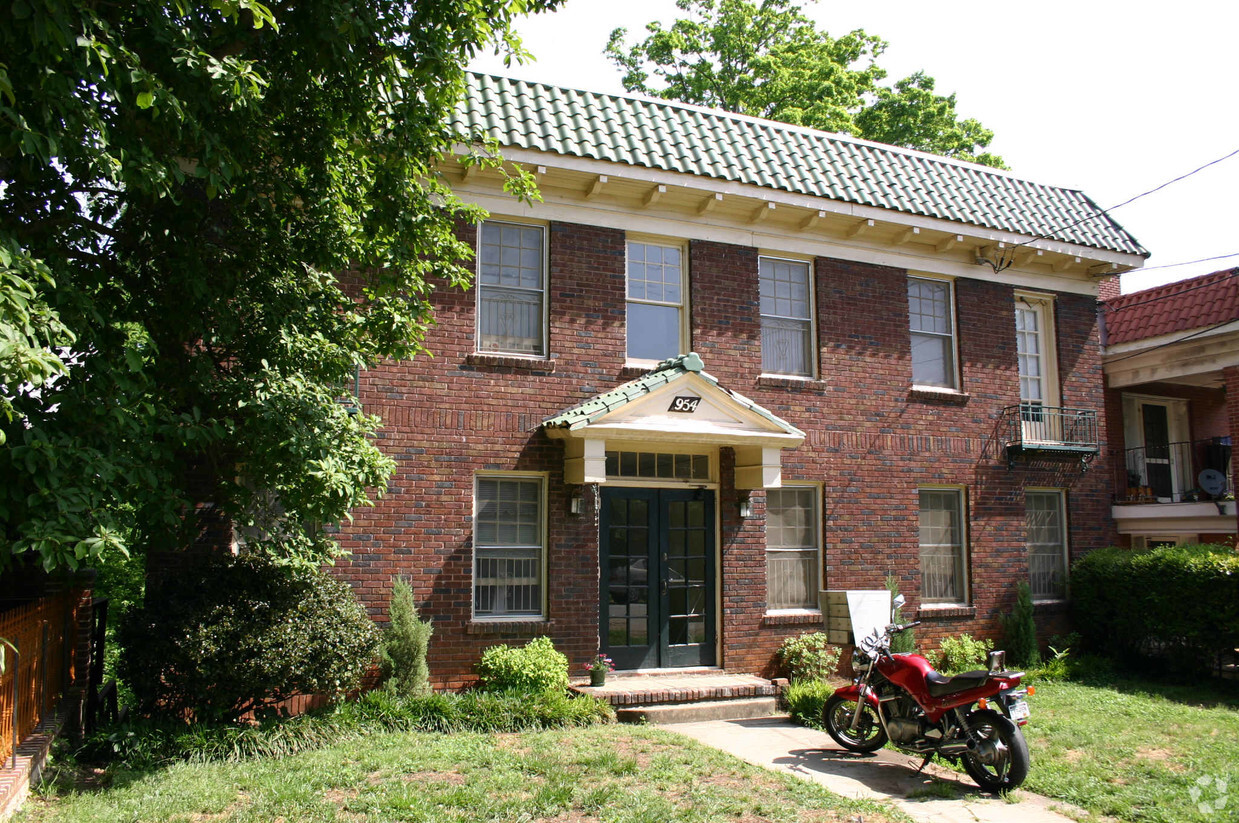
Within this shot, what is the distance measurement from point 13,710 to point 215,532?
145 inches

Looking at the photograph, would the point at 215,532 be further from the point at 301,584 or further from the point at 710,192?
the point at 710,192

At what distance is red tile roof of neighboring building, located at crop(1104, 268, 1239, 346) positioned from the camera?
15750 mm

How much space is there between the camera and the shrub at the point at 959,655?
A: 1329cm

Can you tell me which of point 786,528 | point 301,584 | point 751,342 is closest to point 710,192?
point 751,342

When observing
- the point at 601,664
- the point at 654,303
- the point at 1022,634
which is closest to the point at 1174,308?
the point at 1022,634

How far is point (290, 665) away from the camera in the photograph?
337 inches

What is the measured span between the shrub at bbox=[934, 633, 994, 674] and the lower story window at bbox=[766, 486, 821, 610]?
204cm

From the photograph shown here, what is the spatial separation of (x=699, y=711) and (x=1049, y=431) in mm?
8161

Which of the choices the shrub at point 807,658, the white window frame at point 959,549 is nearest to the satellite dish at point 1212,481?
the white window frame at point 959,549

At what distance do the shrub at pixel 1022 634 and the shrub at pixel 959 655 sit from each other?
1.85 feet

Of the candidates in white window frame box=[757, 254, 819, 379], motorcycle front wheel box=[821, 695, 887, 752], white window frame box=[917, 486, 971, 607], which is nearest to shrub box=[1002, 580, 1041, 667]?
white window frame box=[917, 486, 971, 607]

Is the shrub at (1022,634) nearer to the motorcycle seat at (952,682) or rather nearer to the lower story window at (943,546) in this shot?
the lower story window at (943,546)

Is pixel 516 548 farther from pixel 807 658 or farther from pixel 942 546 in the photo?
pixel 942 546

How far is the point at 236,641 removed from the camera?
8.47 m
